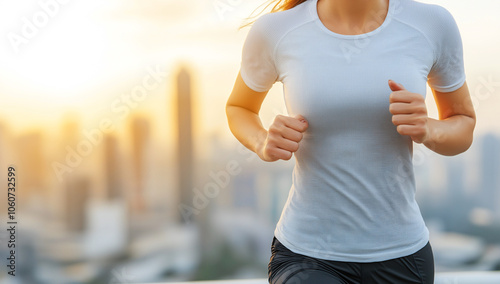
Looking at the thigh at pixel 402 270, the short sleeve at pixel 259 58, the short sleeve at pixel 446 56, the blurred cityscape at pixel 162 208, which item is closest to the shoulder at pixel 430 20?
the short sleeve at pixel 446 56

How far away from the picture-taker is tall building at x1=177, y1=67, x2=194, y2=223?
6156 millimetres

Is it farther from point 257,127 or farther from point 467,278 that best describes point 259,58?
point 467,278

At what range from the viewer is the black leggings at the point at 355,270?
609 millimetres

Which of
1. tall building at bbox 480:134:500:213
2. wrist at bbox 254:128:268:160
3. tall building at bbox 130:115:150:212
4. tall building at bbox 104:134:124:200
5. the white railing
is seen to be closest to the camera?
wrist at bbox 254:128:268:160

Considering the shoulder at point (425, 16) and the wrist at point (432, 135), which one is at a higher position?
the shoulder at point (425, 16)

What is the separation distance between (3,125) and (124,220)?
223 centimetres

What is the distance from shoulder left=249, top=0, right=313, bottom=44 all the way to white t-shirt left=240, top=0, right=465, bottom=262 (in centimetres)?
3

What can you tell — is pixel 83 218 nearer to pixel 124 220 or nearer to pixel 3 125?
pixel 124 220

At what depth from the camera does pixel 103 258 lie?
7273mm

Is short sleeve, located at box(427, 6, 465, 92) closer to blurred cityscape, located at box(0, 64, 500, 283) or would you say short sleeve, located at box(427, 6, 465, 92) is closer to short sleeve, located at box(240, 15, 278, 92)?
short sleeve, located at box(240, 15, 278, 92)

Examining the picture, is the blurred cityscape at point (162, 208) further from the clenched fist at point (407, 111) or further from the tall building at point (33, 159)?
the clenched fist at point (407, 111)

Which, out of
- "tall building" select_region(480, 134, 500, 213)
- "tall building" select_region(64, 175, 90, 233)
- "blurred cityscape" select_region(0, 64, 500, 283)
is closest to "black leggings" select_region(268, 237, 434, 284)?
"blurred cityscape" select_region(0, 64, 500, 283)

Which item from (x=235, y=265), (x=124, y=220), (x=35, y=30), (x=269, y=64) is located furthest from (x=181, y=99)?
(x=269, y=64)

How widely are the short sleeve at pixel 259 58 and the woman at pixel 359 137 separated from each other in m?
0.04
